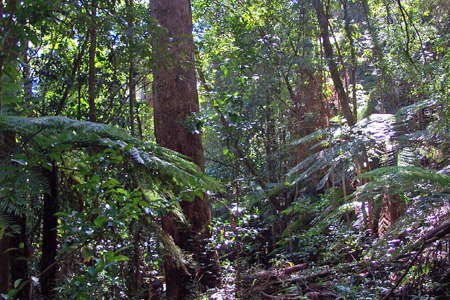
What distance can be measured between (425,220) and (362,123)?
2.38m

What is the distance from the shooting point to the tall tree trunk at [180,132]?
498 centimetres

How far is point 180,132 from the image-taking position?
5.36 m

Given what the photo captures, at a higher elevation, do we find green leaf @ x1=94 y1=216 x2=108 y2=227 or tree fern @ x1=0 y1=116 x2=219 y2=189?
tree fern @ x1=0 y1=116 x2=219 y2=189

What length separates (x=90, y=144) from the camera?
304 centimetres

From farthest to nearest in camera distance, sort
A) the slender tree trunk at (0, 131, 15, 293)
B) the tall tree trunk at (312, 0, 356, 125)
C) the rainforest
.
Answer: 1. the tall tree trunk at (312, 0, 356, 125)
2. the slender tree trunk at (0, 131, 15, 293)
3. the rainforest

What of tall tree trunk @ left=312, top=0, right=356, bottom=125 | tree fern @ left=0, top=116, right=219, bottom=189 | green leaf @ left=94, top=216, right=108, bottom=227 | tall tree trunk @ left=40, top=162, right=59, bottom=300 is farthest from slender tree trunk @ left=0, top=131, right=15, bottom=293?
tall tree trunk @ left=312, top=0, right=356, bottom=125

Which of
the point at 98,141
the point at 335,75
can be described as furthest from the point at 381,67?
the point at 98,141

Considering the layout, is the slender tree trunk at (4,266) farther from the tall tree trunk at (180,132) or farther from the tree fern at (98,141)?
the tall tree trunk at (180,132)

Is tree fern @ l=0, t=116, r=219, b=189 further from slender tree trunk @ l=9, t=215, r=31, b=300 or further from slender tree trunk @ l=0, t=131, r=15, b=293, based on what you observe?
slender tree trunk @ l=9, t=215, r=31, b=300

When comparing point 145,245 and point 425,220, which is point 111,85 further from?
point 425,220

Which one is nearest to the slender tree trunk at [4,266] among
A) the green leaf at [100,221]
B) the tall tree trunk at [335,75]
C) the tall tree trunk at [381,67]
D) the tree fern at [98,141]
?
the tree fern at [98,141]

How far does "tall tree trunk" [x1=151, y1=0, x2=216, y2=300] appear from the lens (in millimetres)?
4980

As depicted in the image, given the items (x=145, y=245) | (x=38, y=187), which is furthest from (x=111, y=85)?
(x=38, y=187)

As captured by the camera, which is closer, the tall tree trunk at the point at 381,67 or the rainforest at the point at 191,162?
the rainforest at the point at 191,162
